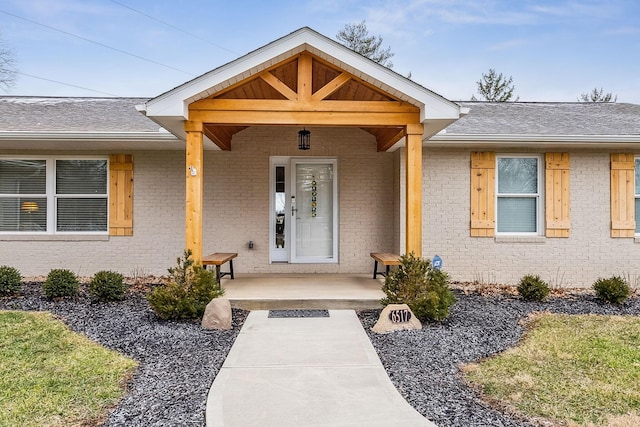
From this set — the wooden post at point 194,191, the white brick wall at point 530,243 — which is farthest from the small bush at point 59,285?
the white brick wall at point 530,243

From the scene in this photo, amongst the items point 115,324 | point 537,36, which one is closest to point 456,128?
point 115,324

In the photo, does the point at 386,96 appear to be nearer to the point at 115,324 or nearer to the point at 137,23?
the point at 115,324

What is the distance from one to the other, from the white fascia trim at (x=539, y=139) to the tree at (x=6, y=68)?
2190cm

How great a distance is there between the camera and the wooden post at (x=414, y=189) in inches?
247

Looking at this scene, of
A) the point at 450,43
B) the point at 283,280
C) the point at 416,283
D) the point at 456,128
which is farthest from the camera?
the point at 450,43

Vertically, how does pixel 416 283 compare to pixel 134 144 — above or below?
below

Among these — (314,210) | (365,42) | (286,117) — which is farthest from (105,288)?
(365,42)

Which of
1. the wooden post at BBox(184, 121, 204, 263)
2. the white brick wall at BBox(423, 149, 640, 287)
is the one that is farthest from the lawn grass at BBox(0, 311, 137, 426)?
the white brick wall at BBox(423, 149, 640, 287)

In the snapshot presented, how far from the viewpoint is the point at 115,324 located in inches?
220

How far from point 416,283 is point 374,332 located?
0.92 meters

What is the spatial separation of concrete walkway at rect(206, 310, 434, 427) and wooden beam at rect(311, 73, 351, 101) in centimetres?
302

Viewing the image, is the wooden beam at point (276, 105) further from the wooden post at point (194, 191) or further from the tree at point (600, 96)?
the tree at point (600, 96)

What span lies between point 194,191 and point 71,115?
483 cm

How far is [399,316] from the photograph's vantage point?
5.41 m
